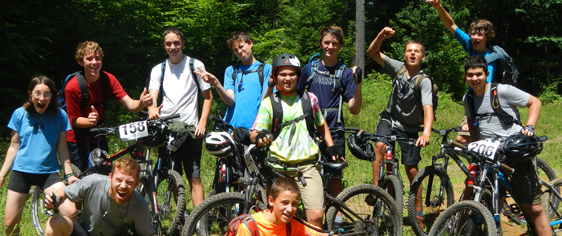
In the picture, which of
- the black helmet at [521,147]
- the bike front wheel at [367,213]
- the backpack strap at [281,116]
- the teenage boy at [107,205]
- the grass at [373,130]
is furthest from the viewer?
the grass at [373,130]

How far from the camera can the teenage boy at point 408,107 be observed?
5.46 m

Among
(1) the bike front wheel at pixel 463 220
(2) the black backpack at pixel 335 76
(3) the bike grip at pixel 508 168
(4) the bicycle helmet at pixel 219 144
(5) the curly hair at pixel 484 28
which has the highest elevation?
(5) the curly hair at pixel 484 28

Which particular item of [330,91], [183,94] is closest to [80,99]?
[183,94]

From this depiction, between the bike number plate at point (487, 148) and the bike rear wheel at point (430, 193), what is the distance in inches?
35.1

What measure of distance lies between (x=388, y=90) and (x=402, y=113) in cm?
1506

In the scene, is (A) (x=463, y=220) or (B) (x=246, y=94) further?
(B) (x=246, y=94)

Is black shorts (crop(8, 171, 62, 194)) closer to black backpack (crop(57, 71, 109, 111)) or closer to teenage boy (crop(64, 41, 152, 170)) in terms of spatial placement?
teenage boy (crop(64, 41, 152, 170))

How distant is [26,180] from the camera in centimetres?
457

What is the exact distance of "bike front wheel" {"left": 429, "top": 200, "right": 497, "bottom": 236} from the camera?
4273 millimetres

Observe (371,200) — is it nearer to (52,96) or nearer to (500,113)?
(500,113)

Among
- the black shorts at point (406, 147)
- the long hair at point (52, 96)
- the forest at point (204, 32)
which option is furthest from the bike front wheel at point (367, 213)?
the long hair at point (52, 96)

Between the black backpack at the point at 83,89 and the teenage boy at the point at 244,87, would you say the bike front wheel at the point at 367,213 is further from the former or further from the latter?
the black backpack at the point at 83,89

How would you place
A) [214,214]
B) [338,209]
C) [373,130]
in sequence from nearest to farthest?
[214,214], [338,209], [373,130]

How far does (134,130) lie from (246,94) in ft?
4.38
